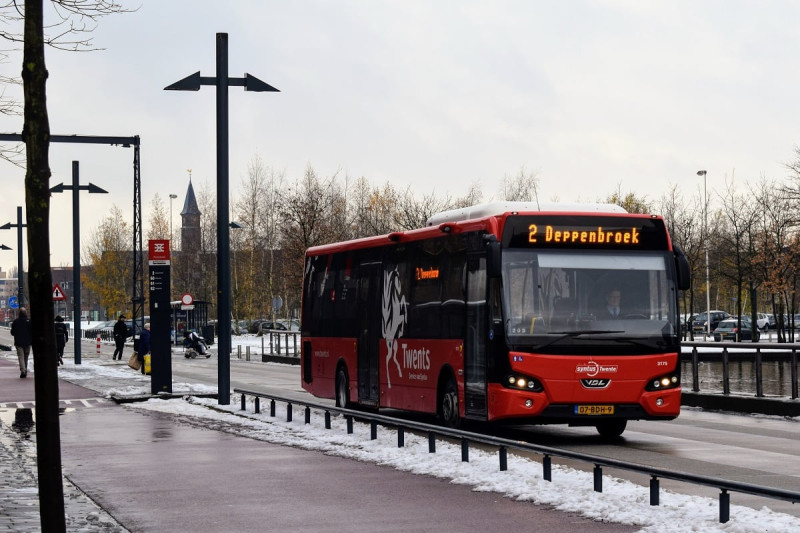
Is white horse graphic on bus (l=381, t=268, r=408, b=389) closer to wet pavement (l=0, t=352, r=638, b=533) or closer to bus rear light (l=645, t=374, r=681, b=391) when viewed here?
wet pavement (l=0, t=352, r=638, b=533)

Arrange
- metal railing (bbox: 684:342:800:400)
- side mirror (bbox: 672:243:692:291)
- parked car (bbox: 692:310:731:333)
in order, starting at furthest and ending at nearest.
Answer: parked car (bbox: 692:310:731:333) < metal railing (bbox: 684:342:800:400) < side mirror (bbox: 672:243:692:291)

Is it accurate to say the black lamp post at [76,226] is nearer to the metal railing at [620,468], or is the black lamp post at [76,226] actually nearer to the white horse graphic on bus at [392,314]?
the white horse graphic on bus at [392,314]

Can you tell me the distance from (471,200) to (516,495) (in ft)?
257

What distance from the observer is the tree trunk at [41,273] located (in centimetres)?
778

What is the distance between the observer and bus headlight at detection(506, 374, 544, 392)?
16297 mm

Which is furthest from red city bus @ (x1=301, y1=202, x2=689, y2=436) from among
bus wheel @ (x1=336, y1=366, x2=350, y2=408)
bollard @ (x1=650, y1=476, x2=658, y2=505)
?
bollard @ (x1=650, y1=476, x2=658, y2=505)

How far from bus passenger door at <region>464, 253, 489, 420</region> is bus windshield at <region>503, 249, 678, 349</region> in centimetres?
49

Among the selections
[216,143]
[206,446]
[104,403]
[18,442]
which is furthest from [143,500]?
[104,403]

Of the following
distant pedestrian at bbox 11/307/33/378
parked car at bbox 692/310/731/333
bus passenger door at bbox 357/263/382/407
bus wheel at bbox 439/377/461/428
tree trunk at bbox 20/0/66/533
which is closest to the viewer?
tree trunk at bbox 20/0/66/533

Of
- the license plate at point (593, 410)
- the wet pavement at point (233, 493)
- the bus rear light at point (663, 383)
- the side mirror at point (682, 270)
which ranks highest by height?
the side mirror at point (682, 270)

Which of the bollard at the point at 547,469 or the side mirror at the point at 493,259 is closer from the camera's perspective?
the bollard at the point at 547,469

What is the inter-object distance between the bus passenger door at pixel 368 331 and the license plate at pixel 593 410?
502cm

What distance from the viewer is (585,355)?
53.9ft

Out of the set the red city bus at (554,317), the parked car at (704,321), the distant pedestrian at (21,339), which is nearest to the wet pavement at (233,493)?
the red city bus at (554,317)
